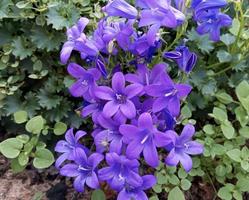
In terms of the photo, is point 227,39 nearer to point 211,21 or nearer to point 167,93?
point 211,21

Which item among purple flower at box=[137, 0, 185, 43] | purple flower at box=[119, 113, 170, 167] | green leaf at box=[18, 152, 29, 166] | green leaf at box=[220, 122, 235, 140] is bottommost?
green leaf at box=[18, 152, 29, 166]

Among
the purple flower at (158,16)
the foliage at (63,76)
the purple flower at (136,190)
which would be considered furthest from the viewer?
the foliage at (63,76)

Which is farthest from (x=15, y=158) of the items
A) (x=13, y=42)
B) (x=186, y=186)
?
(x=186, y=186)

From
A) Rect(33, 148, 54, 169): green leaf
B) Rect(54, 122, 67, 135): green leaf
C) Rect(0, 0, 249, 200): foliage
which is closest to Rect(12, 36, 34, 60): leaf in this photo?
Rect(0, 0, 249, 200): foliage

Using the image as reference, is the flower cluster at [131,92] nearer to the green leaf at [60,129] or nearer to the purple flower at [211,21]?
the purple flower at [211,21]

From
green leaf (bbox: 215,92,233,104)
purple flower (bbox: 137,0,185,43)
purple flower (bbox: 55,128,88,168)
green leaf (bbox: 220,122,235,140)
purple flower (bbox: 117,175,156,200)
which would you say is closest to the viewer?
purple flower (bbox: 137,0,185,43)

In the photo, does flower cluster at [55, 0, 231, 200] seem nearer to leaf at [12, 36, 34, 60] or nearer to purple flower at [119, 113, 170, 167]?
purple flower at [119, 113, 170, 167]

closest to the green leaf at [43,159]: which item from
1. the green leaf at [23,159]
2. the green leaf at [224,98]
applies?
the green leaf at [23,159]
